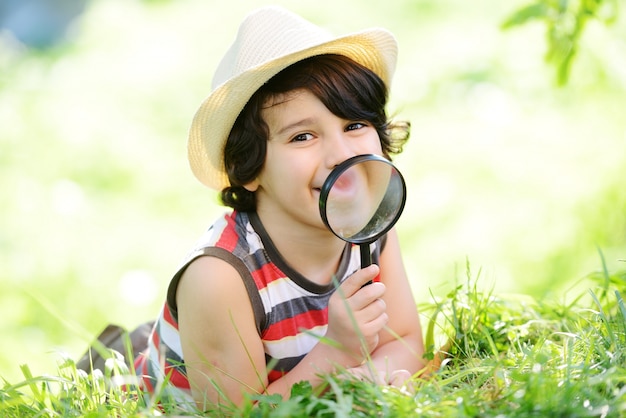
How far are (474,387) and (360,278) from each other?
0.51 meters

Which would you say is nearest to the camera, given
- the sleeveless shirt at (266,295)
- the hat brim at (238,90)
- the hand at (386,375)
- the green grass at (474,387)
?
the green grass at (474,387)

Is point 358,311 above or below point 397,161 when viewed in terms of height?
below

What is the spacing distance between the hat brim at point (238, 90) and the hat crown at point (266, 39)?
49 millimetres

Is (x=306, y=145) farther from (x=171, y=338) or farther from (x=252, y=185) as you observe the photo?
(x=171, y=338)

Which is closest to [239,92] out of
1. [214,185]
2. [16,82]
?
[214,185]

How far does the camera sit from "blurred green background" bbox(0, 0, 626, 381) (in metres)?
5.03

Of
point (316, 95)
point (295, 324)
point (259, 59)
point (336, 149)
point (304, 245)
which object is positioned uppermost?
point (259, 59)

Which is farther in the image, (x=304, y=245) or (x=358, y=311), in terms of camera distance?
(x=304, y=245)

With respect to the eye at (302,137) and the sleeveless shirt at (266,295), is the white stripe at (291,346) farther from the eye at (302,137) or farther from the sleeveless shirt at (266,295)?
the eye at (302,137)

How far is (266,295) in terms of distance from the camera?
2557mm

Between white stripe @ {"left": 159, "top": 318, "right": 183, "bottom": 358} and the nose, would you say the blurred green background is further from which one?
the nose

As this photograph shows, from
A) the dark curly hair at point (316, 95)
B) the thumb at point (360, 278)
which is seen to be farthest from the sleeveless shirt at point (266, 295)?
the thumb at point (360, 278)

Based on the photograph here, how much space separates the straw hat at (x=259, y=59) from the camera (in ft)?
7.85

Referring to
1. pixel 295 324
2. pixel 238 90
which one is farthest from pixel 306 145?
pixel 295 324
